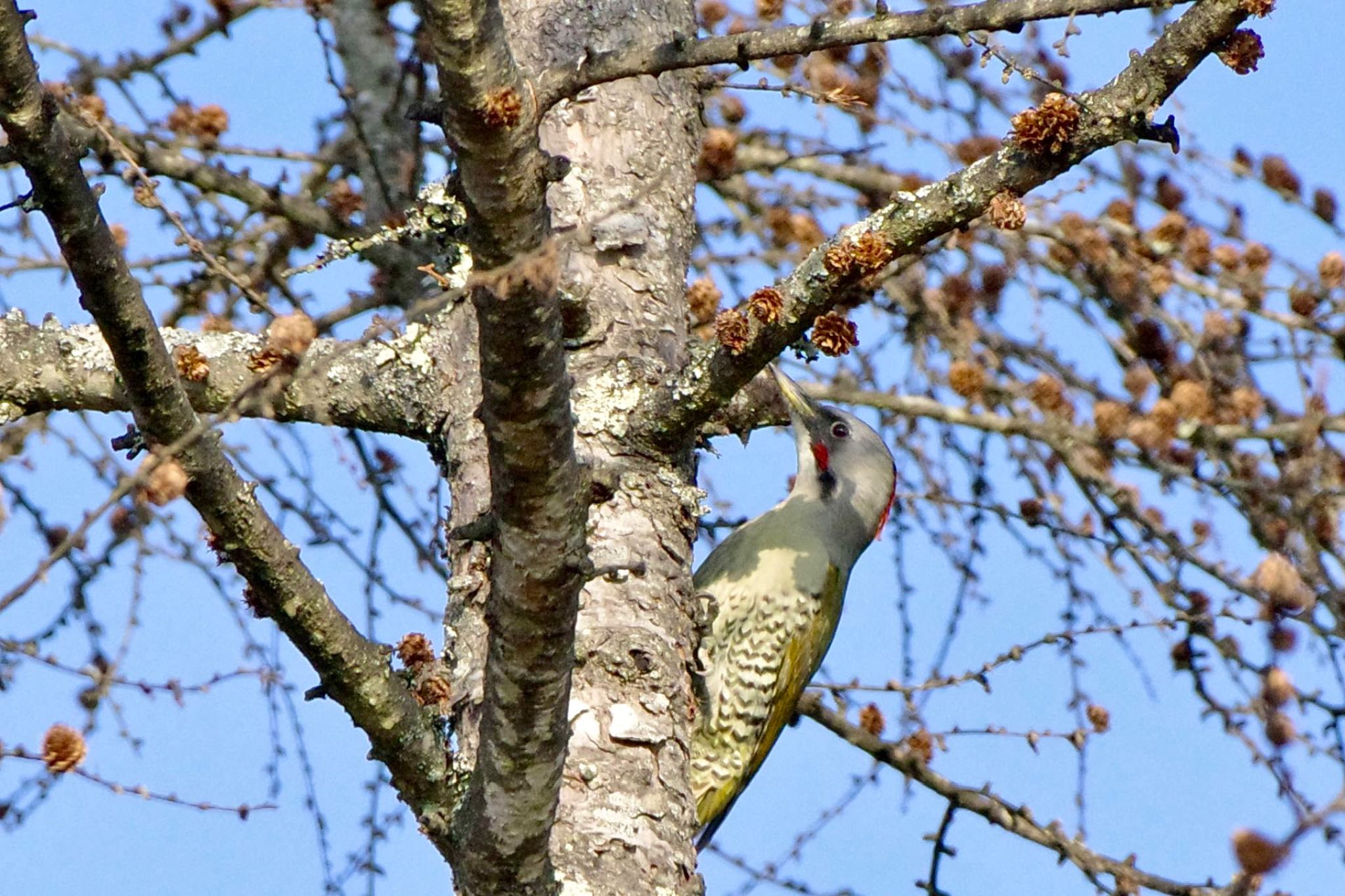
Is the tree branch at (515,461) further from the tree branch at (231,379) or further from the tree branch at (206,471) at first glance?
the tree branch at (231,379)

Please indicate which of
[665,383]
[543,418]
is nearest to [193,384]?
[665,383]

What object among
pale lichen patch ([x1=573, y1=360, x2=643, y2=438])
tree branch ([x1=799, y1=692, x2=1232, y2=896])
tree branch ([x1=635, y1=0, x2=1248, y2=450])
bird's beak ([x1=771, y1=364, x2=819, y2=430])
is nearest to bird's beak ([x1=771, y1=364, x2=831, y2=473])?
bird's beak ([x1=771, y1=364, x2=819, y2=430])

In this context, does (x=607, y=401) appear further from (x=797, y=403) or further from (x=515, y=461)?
(x=797, y=403)

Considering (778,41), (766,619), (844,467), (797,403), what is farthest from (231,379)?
(844,467)

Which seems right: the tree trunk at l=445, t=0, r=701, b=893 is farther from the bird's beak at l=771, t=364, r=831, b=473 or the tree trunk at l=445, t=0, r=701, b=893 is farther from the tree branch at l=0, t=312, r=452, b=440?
the bird's beak at l=771, t=364, r=831, b=473

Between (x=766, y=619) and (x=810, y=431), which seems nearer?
(x=766, y=619)

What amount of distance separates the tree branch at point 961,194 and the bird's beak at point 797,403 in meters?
1.61

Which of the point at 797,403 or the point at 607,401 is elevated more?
the point at 797,403

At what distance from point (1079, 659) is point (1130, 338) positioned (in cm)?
111

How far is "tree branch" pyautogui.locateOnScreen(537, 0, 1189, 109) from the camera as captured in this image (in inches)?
79.4

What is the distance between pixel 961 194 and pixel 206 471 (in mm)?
1213

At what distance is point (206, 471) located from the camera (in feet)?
6.83

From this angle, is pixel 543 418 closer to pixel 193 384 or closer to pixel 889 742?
pixel 193 384

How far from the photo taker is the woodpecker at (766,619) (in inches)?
185
